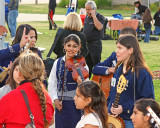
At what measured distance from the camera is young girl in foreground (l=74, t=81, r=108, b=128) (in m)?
4.02

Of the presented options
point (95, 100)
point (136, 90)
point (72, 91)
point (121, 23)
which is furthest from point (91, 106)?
point (121, 23)

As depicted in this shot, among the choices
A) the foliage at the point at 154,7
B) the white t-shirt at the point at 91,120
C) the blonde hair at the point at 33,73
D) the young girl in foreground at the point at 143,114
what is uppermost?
the foliage at the point at 154,7

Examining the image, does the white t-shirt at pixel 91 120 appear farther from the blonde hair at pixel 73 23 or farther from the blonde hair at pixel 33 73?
the blonde hair at pixel 73 23

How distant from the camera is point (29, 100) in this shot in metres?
3.72

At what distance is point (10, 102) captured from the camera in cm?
363

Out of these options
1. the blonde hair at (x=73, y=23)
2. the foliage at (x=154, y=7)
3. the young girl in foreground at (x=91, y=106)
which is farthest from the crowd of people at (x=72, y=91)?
the foliage at (x=154, y=7)

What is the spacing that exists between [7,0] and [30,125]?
46.8ft

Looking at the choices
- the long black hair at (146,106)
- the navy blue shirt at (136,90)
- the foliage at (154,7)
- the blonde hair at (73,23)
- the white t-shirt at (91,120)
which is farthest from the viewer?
the foliage at (154,7)

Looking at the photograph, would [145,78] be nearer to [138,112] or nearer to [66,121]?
[138,112]

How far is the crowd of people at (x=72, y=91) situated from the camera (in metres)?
3.70

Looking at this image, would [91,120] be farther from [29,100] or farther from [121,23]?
[121,23]

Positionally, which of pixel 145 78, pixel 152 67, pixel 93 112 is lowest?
pixel 152 67

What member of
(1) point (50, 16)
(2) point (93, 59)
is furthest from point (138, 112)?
(1) point (50, 16)

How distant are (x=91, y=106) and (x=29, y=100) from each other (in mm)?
699
